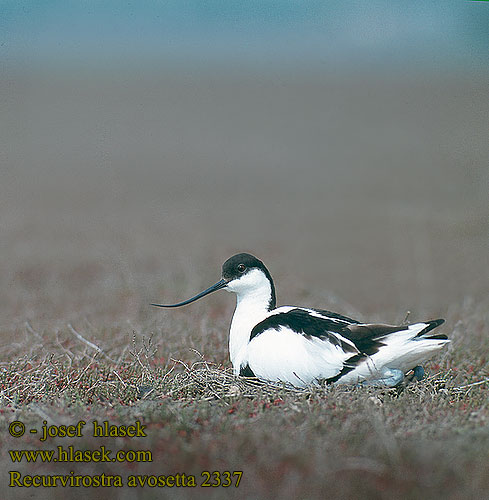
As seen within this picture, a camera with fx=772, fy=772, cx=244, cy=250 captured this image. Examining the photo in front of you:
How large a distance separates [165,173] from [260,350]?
1134 cm

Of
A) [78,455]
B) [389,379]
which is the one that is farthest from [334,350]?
[78,455]


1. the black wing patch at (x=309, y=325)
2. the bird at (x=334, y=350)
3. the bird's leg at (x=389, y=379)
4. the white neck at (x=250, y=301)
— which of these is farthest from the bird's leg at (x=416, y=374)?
the white neck at (x=250, y=301)

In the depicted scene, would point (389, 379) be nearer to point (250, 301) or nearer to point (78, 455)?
point (250, 301)

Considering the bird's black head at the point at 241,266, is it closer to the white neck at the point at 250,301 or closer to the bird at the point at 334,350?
the white neck at the point at 250,301

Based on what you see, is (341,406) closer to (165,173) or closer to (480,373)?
(480,373)

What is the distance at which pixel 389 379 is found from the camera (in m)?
4.46

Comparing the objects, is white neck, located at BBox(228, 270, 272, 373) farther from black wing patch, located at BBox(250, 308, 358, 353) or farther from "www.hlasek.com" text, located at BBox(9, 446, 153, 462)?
"www.hlasek.com" text, located at BBox(9, 446, 153, 462)

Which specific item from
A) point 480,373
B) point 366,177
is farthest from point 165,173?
point 480,373

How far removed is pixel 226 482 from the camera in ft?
10.8

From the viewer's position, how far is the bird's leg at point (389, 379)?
Result: 4441 millimetres

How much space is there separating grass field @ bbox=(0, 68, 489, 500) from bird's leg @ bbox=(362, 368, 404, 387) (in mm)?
116

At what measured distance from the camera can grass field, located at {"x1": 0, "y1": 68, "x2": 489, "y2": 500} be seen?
342 cm

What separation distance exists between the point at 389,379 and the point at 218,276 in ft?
14.3

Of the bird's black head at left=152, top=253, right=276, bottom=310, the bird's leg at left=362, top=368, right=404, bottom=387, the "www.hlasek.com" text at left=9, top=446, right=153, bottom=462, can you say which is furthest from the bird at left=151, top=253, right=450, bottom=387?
the "www.hlasek.com" text at left=9, top=446, right=153, bottom=462
